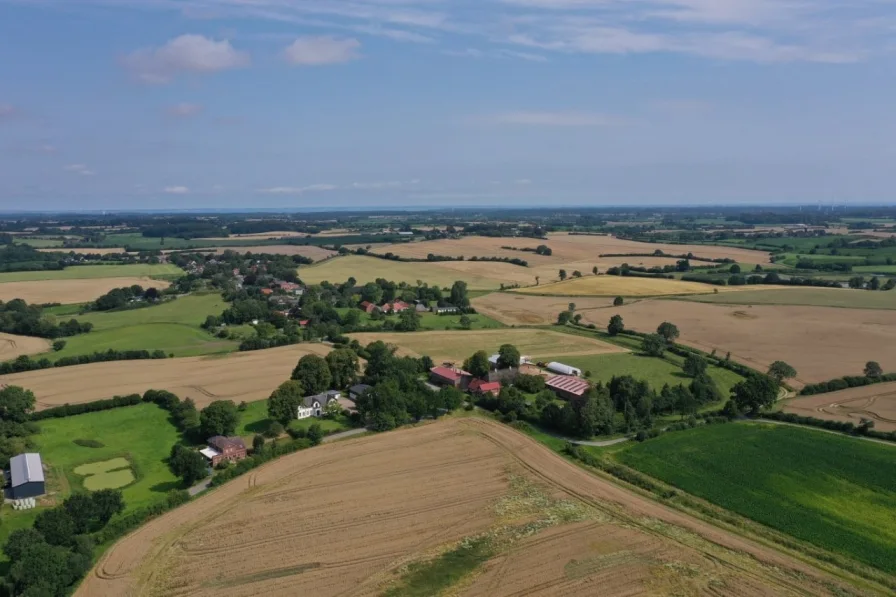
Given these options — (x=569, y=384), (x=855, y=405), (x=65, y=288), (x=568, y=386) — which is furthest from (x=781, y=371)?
(x=65, y=288)

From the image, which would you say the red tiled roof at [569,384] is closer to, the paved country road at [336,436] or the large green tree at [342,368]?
the large green tree at [342,368]

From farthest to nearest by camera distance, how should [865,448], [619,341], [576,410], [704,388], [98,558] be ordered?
[619,341] < [704,388] < [576,410] < [865,448] < [98,558]

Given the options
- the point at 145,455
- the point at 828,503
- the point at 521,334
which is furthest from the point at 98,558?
the point at 521,334

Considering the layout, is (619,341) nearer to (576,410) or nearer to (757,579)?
(576,410)

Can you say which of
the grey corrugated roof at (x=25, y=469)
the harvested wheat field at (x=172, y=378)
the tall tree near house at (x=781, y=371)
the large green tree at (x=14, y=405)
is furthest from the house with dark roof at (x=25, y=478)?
the tall tree near house at (x=781, y=371)

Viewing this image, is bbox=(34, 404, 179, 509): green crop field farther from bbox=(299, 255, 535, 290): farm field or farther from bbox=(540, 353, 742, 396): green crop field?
bbox=(299, 255, 535, 290): farm field
